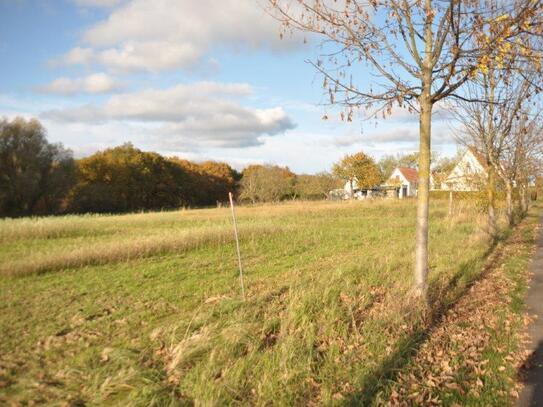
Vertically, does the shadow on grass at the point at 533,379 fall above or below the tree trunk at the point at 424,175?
below

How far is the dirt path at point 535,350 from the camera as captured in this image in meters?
4.29

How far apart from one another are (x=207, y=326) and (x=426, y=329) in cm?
321

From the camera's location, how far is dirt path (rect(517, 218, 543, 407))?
14.1 ft

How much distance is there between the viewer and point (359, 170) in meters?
74.6

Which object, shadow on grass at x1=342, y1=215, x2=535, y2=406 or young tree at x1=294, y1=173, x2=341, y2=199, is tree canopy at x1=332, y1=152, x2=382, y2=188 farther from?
shadow on grass at x1=342, y1=215, x2=535, y2=406

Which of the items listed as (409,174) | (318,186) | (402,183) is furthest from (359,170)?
(409,174)

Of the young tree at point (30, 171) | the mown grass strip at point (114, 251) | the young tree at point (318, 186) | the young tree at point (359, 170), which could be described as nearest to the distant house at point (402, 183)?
the young tree at point (359, 170)

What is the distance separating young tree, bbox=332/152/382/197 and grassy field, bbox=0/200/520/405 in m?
61.8

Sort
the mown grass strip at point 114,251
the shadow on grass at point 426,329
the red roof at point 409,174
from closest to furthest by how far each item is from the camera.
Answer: the shadow on grass at point 426,329
the mown grass strip at point 114,251
the red roof at point 409,174

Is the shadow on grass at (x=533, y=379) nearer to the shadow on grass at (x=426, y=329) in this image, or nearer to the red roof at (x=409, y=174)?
the shadow on grass at (x=426, y=329)

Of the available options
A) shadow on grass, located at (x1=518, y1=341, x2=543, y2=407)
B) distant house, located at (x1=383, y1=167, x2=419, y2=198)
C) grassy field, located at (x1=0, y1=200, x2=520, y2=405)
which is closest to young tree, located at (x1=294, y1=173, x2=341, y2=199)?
distant house, located at (x1=383, y1=167, x2=419, y2=198)

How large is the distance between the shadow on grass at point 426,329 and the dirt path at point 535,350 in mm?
1096

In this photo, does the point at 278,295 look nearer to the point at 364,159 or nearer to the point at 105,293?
the point at 105,293

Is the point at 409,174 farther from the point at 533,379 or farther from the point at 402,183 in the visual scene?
the point at 533,379
